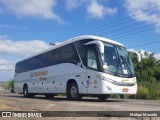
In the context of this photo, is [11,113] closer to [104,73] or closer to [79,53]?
[104,73]

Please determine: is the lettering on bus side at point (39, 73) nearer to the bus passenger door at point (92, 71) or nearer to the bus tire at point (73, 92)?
the bus tire at point (73, 92)

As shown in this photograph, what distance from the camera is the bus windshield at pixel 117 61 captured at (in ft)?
48.0

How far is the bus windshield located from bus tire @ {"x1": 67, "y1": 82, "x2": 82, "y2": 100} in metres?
2.46

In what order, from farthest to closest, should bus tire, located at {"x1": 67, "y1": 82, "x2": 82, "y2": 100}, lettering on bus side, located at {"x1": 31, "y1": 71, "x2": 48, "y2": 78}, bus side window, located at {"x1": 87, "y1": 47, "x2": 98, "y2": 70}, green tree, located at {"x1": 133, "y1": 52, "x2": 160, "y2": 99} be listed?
green tree, located at {"x1": 133, "y1": 52, "x2": 160, "y2": 99} → lettering on bus side, located at {"x1": 31, "y1": 71, "x2": 48, "y2": 78} → bus tire, located at {"x1": 67, "y1": 82, "x2": 82, "y2": 100} → bus side window, located at {"x1": 87, "y1": 47, "x2": 98, "y2": 70}

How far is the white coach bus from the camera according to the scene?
47.4ft

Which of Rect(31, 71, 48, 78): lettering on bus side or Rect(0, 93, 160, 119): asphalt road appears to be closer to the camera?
Rect(0, 93, 160, 119): asphalt road

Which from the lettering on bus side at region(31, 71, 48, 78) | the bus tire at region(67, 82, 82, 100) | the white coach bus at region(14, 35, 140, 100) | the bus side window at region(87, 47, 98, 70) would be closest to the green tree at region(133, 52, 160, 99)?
the lettering on bus side at region(31, 71, 48, 78)

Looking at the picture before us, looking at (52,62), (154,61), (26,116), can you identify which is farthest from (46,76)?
(154,61)

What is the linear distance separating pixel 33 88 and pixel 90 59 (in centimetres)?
913

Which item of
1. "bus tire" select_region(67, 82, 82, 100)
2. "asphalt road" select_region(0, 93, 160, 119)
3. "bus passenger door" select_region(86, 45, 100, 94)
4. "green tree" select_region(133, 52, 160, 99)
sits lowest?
"asphalt road" select_region(0, 93, 160, 119)

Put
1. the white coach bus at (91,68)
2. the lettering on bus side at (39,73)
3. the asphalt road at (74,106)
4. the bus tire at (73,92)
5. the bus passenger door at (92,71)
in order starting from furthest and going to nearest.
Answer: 1. the lettering on bus side at (39,73)
2. the bus tire at (73,92)
3. the bus passenger door at (92,71)
4. the white coach bus at (91,68)
5. the asphalt road at (74,106)

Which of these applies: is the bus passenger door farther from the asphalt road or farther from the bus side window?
the asphalt road

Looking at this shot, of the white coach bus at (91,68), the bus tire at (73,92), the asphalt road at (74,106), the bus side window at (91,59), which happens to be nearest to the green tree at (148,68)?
the white coach bus at (91,68)

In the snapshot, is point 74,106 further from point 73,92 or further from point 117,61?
point 73,92
